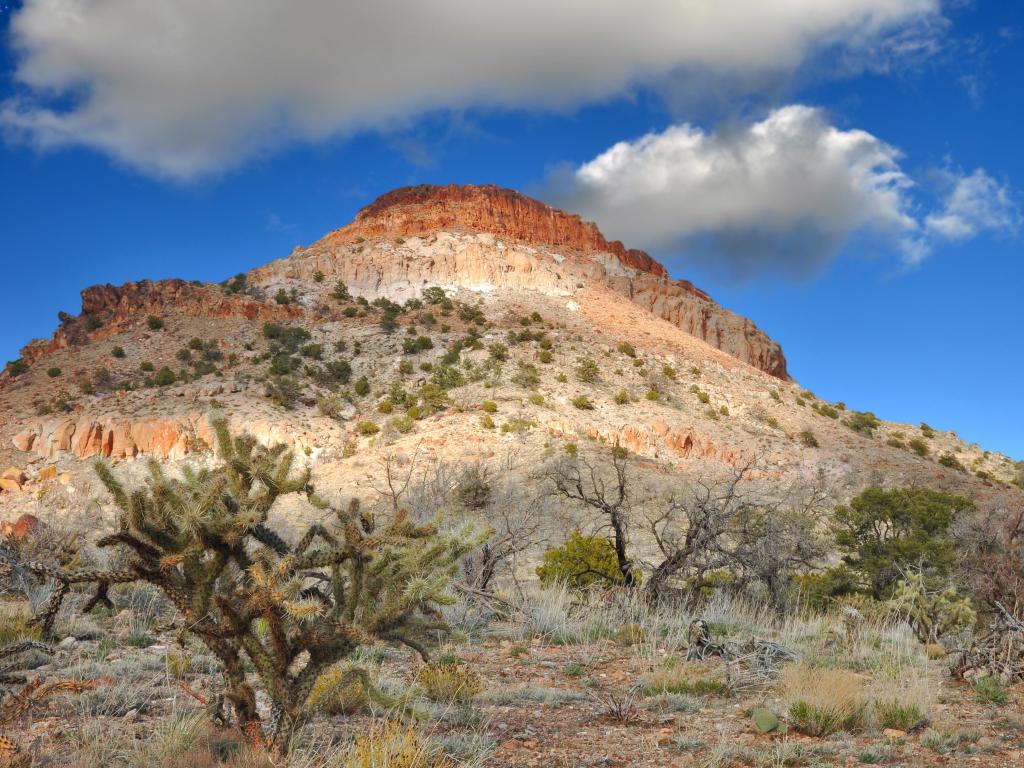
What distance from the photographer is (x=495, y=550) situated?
37.0 ft

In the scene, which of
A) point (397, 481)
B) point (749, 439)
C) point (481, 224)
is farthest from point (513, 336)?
point (481, 224)

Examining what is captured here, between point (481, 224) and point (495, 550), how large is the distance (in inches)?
2268

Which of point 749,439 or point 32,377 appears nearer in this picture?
point 749,439

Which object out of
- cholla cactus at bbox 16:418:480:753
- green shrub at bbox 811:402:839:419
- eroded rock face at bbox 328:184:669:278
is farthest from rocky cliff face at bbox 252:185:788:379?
cholla cactus at bbox 16:418:480:753

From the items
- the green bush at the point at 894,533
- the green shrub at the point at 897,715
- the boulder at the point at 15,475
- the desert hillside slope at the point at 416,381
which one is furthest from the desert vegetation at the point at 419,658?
the boulder at the point at 15,475

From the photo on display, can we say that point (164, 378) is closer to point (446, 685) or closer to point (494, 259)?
point (494, 259)

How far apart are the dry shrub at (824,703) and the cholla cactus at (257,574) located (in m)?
2.87

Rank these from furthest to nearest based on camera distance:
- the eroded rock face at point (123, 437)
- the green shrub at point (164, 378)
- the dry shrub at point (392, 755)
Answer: the green shrub at point (164, 378)
the eroded rock face at point (123, 437)
the dry shrub at point (392, 755)

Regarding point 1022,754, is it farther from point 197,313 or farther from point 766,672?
point 197,313

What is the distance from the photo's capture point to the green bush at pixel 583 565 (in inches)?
466

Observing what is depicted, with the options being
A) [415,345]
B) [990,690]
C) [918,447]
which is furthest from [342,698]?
[918,447]

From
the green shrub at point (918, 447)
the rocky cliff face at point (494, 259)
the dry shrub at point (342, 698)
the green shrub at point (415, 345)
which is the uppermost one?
the rocky cliff face at point (494, 259)

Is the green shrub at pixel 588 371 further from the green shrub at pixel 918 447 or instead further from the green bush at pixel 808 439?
the green shrub at pixel 918 447

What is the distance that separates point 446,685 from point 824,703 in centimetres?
285
